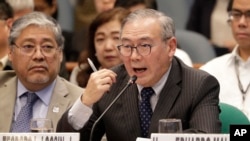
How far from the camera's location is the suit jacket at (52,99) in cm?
545

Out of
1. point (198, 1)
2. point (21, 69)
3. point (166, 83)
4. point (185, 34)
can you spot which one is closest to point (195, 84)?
point (166, 83)

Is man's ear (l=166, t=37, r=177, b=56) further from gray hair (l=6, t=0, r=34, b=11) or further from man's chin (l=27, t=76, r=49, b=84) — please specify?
gray hair (l=6, t=0, r=34, b=11)

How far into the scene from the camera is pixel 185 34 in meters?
7.66

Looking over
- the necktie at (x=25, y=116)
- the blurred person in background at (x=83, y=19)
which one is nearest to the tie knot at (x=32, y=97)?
the necktie at (x=25, y=116)

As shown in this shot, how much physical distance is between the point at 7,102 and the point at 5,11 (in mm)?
1365

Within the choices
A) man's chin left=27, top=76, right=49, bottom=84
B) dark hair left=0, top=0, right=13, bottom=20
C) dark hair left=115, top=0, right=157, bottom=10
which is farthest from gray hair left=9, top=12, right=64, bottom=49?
dark hair left=115, top=0, right=157, bottom=10

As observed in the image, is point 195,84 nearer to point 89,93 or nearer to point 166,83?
point 166,83

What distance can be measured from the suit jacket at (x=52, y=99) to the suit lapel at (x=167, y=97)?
813mm

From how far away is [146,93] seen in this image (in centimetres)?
497

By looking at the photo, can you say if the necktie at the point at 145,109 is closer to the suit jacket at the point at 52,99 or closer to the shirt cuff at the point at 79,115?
the shirt cuff at the point at 79,115

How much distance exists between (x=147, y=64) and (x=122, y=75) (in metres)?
0.28

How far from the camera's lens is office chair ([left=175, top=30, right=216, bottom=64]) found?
7598 millimetres

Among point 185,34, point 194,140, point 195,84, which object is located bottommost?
point 194,140

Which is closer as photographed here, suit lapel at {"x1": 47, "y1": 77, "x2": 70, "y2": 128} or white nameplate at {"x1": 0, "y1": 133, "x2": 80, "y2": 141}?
white nameplate at {"x1": 0, "y1": 133, "x2": 80, "y2": 141}
